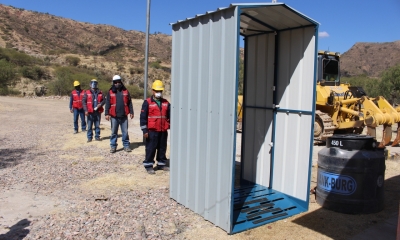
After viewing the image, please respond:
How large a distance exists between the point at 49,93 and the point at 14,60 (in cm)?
1308

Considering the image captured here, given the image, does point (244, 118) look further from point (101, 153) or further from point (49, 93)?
point (49, 93)

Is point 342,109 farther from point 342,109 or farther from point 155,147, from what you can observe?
point 155,147

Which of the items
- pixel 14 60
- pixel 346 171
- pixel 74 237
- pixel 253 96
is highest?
pixel 14 60

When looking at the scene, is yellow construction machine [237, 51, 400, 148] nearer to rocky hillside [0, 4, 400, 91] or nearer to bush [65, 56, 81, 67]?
rocky hillside [0, 4, 400, 91]

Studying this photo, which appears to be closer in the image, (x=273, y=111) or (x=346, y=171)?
(x=346, y=171)

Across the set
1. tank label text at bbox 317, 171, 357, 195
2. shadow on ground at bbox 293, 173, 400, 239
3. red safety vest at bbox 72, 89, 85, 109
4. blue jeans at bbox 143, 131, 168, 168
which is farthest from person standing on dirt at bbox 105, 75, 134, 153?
shadow on ground at bbox 293, 173, 400, 239

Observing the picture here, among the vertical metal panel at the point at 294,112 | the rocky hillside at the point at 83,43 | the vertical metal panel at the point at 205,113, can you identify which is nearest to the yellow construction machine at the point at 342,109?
the vertical metal panel at the point at 294,112

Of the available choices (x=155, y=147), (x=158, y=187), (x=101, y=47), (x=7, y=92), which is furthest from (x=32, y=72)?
(x=101, y=47)

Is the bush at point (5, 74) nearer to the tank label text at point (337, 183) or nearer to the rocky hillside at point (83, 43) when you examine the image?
the rocky hillside at point (83, 43)

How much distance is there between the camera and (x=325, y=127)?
11.4 m

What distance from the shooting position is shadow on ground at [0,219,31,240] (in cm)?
434

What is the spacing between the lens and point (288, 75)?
19.1 ft

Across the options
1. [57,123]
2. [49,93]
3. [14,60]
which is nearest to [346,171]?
[57,123]

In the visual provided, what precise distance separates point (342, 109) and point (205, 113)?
8264 millimetres
